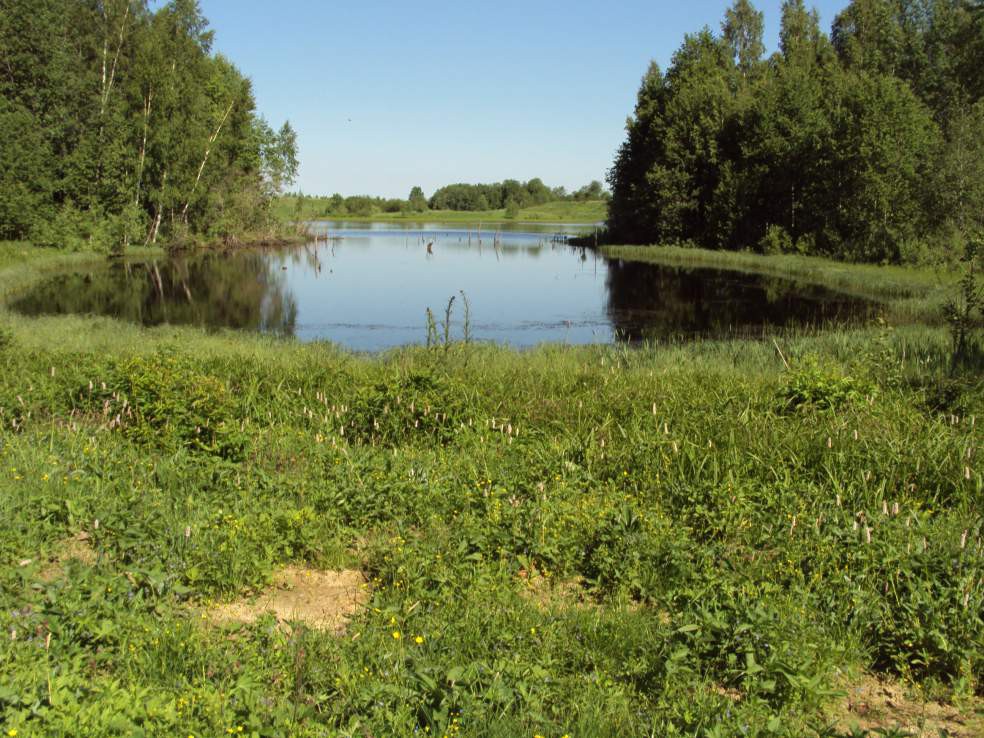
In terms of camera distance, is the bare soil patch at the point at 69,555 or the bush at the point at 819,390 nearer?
A: the bare soil patch at the point at 69,555

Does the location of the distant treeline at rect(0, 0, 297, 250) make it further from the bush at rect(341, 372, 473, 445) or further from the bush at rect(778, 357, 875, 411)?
the bush at rect(778, 357, 875, 411)

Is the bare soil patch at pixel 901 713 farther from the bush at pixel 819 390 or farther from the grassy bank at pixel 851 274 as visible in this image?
the grassy bank at pixel 851 274

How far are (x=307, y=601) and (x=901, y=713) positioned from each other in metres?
3.61

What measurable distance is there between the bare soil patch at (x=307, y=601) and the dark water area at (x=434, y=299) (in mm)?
13709

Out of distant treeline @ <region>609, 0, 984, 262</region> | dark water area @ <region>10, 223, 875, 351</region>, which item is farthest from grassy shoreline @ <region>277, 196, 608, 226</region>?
dark water area @ <region>10, 223, 875, 351</region>

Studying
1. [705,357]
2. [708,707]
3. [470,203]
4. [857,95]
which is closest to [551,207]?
[470,203]

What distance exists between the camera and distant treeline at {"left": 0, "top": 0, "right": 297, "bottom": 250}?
38781 mm

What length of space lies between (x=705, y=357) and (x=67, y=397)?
10.5 metres

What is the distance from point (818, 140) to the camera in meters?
45.4

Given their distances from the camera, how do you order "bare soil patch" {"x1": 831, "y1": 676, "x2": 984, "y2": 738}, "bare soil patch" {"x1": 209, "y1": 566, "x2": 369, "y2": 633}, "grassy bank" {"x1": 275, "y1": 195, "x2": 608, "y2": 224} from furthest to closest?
"grassy bank" {"x1": 275, "y1": 195, "x2": 608, "y2": 224}, "bare soil patch" {"x1": 209, "y1": 566, "x2": 369, "y2": 633}, "bare soil patch" {"x1": 831, "y1": 676, "x2": 984, "y2": 738}

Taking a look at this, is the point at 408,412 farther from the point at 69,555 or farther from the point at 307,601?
the point at 69,555

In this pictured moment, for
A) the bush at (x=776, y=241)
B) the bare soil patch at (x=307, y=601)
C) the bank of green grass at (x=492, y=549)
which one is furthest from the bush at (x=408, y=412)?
the bush at (x=776, y=241)

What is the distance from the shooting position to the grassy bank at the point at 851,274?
2413 cm

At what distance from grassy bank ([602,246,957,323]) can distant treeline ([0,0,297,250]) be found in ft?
99.8
